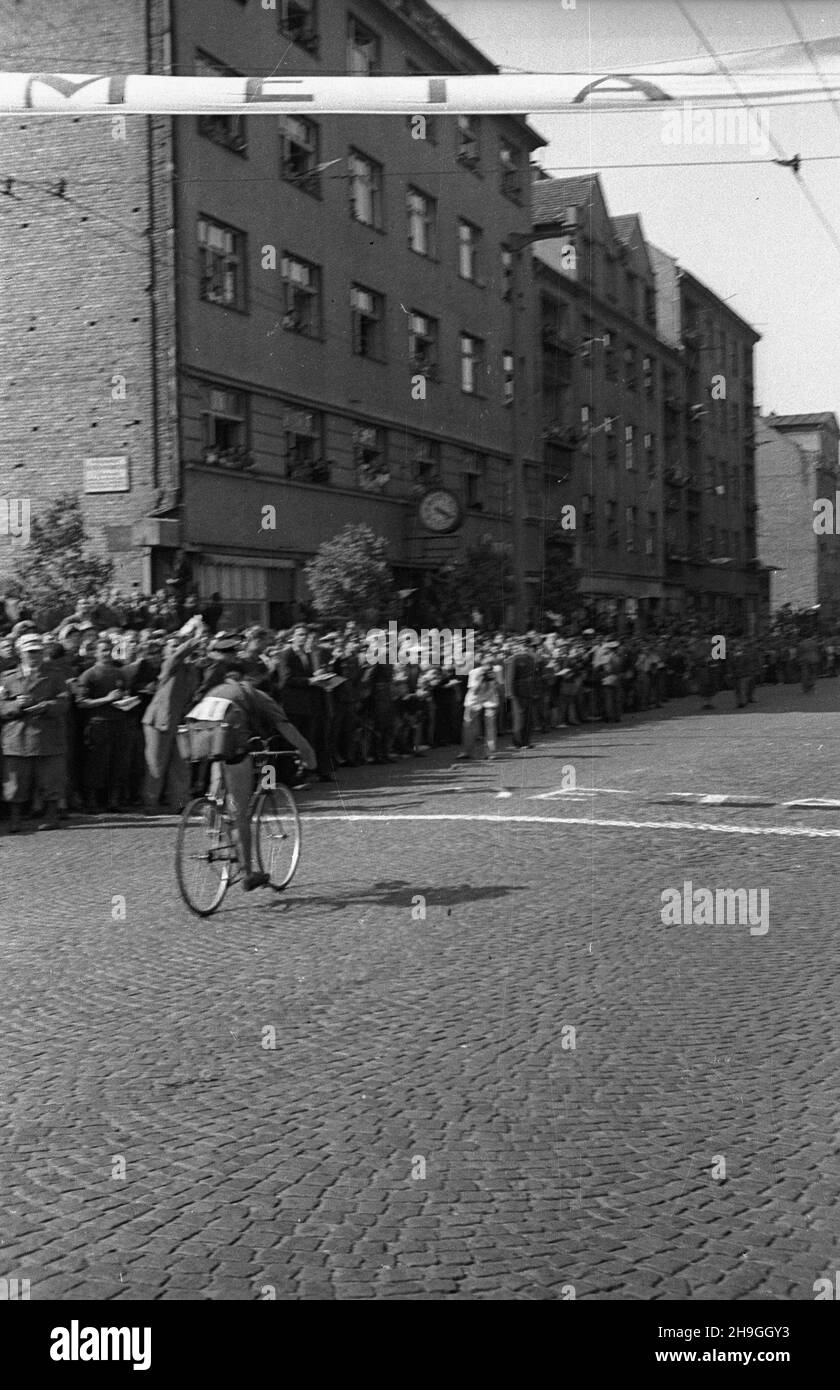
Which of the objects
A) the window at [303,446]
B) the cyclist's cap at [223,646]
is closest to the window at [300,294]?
the window at [303,446]

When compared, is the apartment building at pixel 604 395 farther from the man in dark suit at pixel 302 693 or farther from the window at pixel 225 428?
the window at pixel 225 428

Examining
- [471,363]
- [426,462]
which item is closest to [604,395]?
[471,363]

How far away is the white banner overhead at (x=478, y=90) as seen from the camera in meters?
7.81

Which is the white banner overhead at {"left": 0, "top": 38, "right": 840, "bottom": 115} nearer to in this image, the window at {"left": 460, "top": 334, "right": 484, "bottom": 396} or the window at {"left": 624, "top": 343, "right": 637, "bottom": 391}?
the window at {"left": 460, "top": 334, "right": 484, "bottom": 396}

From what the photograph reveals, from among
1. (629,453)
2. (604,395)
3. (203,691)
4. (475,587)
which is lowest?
(203,691)

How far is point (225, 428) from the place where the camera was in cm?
1988

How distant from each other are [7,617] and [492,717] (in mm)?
6336

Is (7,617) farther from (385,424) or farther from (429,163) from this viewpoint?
(429,163)

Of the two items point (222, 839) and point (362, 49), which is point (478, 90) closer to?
A: point (222, 839)

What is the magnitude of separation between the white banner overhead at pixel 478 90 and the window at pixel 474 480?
13207 millimetres

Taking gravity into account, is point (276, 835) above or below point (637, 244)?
below

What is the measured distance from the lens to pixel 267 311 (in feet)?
69.3

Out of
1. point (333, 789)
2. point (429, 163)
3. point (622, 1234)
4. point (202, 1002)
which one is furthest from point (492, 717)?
→ point (622, 1234)

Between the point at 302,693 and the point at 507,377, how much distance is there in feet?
40.3
